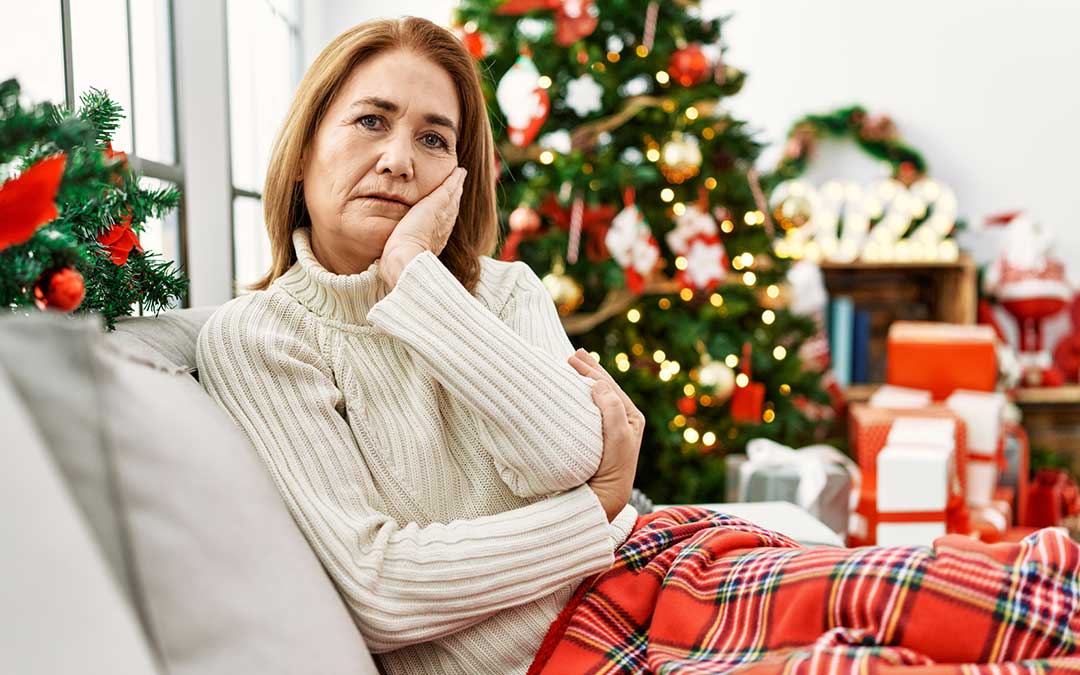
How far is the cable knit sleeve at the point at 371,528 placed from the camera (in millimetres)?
926

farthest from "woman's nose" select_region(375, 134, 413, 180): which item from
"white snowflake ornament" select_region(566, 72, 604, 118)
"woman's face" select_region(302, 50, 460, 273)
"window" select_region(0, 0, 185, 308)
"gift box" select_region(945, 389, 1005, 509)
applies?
"gift box" select_region(945, 389, 1005, 509)

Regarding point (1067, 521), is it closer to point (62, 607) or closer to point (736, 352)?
point (736, 352)

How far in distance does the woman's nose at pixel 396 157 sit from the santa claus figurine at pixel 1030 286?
300 centimetres

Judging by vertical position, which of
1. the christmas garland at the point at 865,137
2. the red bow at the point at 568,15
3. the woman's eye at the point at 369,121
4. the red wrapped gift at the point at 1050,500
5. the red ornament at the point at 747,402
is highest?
the red bow at the point at 568,15

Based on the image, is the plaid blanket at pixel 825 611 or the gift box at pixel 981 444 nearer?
the plaid blanket at pixel 825 611

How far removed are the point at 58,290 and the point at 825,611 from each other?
2.41ft

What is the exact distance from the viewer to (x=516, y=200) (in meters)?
2.64

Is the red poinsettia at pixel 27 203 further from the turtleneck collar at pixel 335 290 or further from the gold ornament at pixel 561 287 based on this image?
the gold ornament at pixel 561 287

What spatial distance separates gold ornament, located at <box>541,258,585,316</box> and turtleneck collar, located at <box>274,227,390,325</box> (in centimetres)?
142

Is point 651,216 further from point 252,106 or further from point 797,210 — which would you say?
point 252,106

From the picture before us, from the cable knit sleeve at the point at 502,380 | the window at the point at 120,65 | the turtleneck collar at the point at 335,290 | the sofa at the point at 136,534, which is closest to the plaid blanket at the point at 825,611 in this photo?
the cable knit sleeve at the point at 502,380

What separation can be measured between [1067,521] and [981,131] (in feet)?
5.13

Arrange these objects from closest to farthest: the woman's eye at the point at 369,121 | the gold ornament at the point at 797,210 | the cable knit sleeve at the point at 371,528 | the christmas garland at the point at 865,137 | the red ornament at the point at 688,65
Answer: the cable knit sleeve at the point at 371,528 < the woman's eye at the point at 369,121 < the red ornament at the point at 688,65 < the gold ornament at the point at 797,210 < the christmas garland at the point at 865,137

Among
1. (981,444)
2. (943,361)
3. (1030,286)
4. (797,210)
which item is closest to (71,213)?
(981,444)
